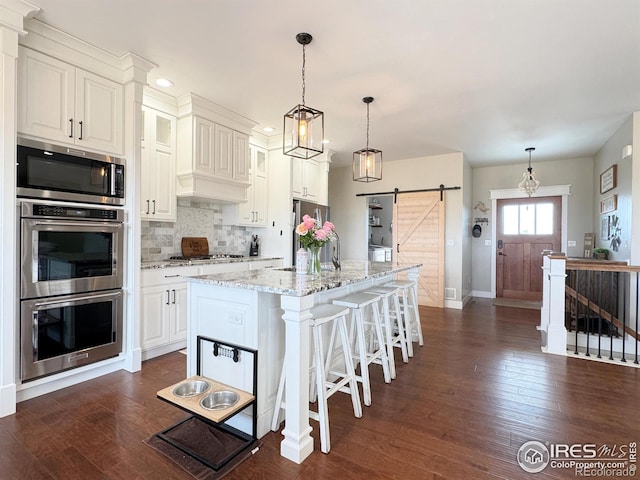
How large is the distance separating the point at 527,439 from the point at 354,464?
3.58ft

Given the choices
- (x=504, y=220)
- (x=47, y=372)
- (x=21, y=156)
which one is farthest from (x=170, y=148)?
(x=504, y=220)

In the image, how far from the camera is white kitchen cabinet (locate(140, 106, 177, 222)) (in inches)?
137

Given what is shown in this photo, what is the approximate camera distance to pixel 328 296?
258cm

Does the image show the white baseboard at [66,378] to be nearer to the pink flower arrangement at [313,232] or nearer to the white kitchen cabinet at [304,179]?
the pink flower arrangement at [313,232]

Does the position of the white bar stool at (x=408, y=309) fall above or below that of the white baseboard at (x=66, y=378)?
above

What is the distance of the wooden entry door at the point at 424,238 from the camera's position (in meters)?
5.88

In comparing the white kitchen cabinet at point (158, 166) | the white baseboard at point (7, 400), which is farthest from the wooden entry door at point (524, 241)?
the white baseboard at point (7, 400)

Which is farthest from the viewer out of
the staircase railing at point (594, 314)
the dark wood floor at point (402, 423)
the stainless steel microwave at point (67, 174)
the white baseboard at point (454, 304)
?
the white baseboard at point (454, 304)

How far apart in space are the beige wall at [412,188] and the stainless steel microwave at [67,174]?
15.1 feet

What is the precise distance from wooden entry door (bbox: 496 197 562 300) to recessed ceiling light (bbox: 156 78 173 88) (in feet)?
20.3

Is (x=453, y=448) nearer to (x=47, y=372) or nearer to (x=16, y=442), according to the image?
(x=16, y=442)

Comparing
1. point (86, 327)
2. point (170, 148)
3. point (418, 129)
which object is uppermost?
point (418, 129)

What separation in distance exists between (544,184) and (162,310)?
267 inches

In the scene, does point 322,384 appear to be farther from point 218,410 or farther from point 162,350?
point 162,350
